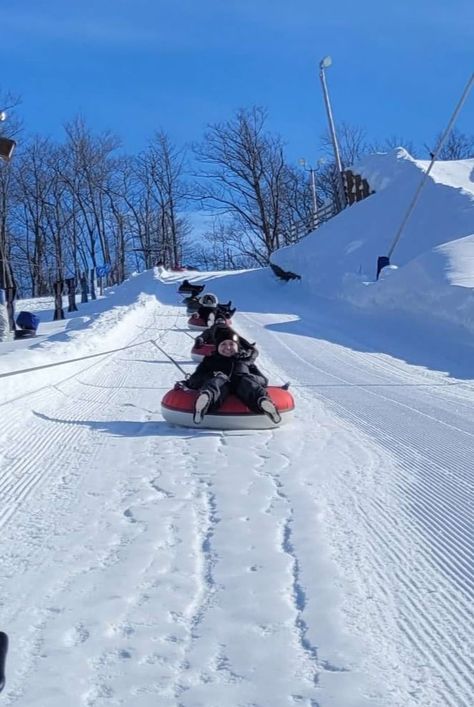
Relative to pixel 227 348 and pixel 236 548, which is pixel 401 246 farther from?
pixel 236 548

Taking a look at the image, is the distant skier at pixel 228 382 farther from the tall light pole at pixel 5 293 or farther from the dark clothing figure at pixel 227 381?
the tall light pole at pixel 5 293

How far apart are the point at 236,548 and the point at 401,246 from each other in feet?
81.1

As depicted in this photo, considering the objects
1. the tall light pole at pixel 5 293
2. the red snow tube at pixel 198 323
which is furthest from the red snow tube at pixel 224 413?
the red snow tube at pixel 198 323

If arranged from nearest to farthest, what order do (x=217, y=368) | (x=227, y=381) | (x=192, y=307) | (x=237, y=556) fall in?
(x=237, y=556), (x=227, y=381), (x=217, y=368), (x=192, y=307)

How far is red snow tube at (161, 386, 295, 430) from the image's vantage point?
7078 mm

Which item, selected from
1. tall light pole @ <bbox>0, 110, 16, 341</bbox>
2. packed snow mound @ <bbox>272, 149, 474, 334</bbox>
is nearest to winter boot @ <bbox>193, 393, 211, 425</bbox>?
tall light pole @ <bbox>0, 110, 16, 341</bbox>

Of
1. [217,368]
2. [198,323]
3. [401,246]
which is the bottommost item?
[198,323]

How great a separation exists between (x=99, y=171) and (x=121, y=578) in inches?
2046

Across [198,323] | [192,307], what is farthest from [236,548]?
[192,307]

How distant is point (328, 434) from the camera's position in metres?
7.01

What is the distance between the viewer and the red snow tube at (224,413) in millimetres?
7078

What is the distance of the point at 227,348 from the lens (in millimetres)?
7605

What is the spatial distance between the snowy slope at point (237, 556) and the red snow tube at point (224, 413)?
0.11 metres

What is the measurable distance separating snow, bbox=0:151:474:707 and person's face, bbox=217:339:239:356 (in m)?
0.83
